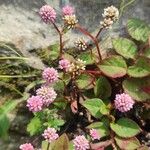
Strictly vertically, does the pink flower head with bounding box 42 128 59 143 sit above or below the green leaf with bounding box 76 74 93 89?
below

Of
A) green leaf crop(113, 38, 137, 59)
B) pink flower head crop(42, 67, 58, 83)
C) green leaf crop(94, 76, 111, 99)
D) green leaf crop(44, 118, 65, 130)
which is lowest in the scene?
green leaf crop(44, 118, 65, 130)

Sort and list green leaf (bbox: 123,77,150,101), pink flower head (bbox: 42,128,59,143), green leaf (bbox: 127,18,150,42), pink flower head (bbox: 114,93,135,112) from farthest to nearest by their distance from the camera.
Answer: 1. green leaf (bbox: 127,18,150,42)
2. green leaf (bbox: 123,77,150,101)
3. pink flower head (bbox: 114,93,135,112)
4. pink flower head (bbox: 42,128,59,143)

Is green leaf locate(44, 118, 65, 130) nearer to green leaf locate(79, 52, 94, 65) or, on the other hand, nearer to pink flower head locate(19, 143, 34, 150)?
pink flower head locate(19, 143, 34, 150)

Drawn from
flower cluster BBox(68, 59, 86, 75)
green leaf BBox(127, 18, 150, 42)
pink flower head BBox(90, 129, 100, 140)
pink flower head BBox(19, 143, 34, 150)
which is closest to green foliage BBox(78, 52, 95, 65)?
flower cluster BBox(68, 59, 86, 75)

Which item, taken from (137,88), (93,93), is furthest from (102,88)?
(137,88)

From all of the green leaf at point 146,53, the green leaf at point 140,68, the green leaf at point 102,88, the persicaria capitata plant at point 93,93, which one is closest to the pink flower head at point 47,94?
the persicaria capitata plant at point 93,93

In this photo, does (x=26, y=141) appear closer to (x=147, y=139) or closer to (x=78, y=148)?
(x=78, y=148)
